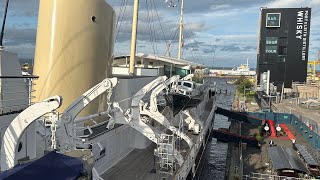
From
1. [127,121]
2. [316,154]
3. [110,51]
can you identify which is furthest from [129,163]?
[316,154]

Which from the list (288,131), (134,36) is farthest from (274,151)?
(134,36)

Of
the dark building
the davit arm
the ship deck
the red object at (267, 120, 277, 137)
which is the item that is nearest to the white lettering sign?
the dark building

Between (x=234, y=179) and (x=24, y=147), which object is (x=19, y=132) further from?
(x=234, y=179)

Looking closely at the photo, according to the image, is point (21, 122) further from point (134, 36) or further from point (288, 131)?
point (288, 131)

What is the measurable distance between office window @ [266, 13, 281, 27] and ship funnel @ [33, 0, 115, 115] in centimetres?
6574

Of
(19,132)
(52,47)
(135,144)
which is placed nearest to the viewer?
(19,132)

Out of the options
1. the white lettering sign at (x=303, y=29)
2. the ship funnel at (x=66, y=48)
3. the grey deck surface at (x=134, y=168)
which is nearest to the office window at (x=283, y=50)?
the white lettering sign at (x=303, y=29)

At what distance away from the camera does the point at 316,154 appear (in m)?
24.7

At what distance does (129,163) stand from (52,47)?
6.39m

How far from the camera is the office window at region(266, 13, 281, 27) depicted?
242 ft

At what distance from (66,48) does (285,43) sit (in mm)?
67225

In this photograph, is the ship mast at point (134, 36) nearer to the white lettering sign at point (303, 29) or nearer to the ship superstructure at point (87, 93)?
the ship superstructure at point (87, 93)

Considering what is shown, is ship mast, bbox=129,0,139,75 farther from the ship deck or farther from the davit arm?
the davit arm

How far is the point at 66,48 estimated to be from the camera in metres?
14.1
